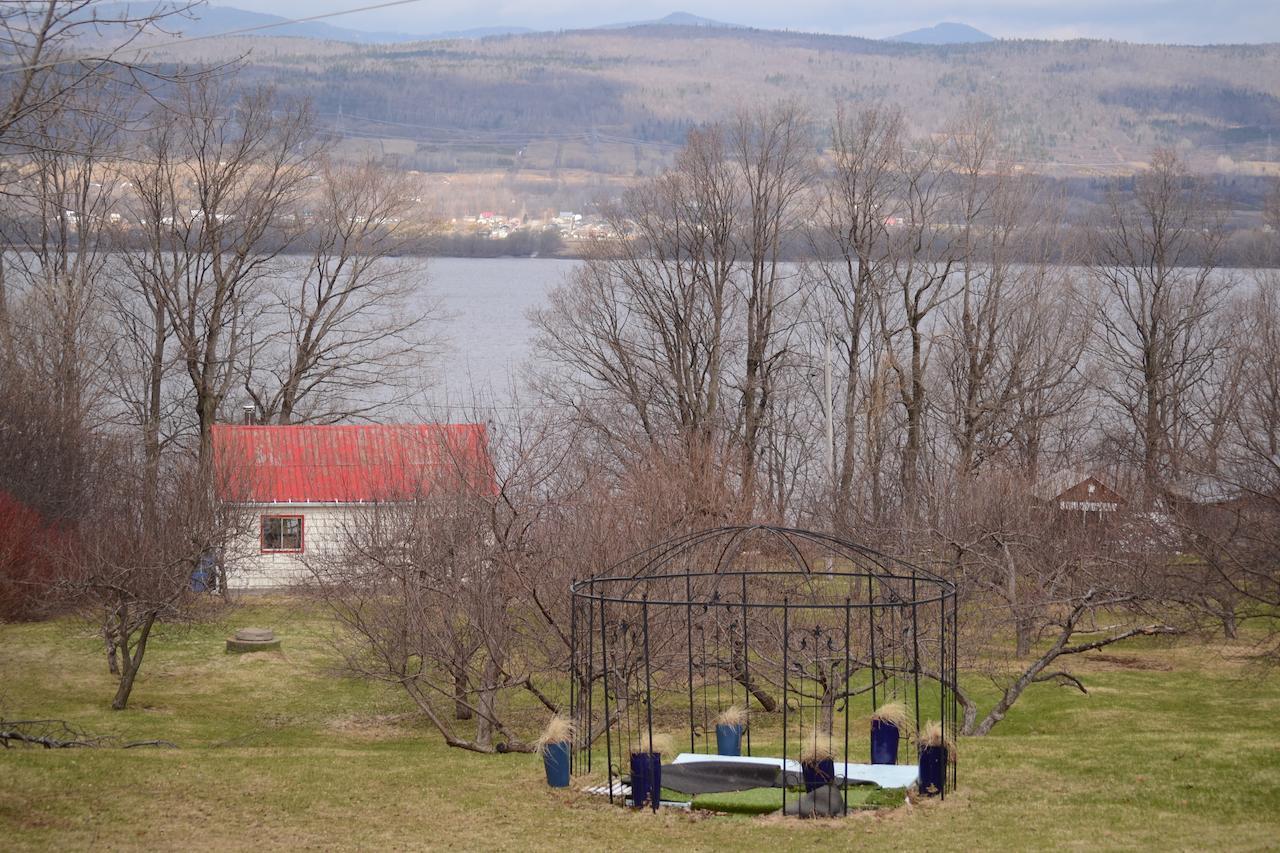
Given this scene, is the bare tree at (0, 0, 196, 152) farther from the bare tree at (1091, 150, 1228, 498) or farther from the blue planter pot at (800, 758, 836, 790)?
the bare tree at (1091, 150, 1228, 498)

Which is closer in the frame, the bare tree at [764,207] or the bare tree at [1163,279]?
the bare tree at [764,207]

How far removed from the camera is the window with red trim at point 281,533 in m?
36.0

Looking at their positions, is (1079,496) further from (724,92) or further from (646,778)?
(724,92)

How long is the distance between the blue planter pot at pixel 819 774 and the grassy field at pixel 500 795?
1.99ft

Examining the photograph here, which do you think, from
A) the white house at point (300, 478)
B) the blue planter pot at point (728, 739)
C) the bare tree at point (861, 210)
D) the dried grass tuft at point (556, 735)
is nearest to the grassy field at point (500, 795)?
the dried grass tuft at point (556, 735)

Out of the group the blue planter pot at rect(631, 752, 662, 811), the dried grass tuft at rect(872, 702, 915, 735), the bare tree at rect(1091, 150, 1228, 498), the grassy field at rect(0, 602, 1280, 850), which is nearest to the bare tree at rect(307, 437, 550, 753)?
the grassy field at rect(0, 602, 1280, 850)

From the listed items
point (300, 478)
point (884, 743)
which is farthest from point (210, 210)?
point (884, 743)

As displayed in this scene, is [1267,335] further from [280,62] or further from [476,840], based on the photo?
[280,62]

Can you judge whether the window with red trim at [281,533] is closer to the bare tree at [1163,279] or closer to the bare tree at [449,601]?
the bare tree at [449,601]

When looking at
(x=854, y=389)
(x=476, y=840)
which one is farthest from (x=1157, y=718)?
(x=854, y=389)

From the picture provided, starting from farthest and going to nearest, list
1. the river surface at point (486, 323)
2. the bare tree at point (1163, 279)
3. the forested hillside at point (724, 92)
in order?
the forested hillside at point (724, 92), the river surface at point (486, 323), the bare tree at point (1163, 279)

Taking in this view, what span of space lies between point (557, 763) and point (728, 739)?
87.9 inches

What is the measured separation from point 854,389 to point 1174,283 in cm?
1424

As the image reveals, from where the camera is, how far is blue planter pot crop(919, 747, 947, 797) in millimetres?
13695
